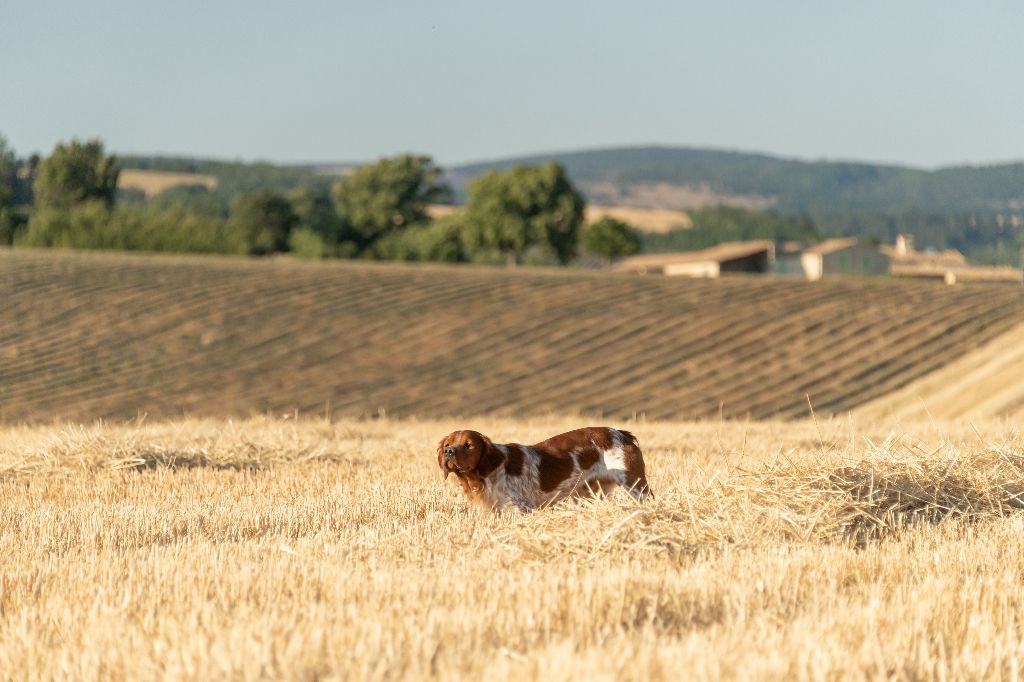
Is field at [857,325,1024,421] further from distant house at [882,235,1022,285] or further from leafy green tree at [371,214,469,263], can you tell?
distant house at [882,235,1022,285]

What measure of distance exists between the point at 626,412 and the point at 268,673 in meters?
24.0

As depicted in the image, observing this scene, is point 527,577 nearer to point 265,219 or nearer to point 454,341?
point 454,341

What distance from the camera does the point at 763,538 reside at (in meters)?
6.69

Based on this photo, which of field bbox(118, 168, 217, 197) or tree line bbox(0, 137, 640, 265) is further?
field bbox(118, 168, 217, 197)

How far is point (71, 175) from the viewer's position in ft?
207

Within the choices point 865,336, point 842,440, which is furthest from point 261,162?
point 842,440

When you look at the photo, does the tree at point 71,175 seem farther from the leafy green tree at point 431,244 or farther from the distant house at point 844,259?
the distant house at point 844,259

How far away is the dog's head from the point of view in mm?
7949

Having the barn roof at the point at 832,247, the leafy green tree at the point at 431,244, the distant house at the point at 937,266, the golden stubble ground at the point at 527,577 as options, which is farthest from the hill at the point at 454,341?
the barn roof at the point at 832,247

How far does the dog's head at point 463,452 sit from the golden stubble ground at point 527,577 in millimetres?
297

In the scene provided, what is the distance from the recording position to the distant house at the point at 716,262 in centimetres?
11000

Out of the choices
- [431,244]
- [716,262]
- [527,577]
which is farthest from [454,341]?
[716,262]

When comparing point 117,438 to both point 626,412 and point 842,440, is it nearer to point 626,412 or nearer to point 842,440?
point 842,440

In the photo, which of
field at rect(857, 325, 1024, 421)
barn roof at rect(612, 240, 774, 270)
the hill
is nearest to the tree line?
barn roof at rect(612, 240, 774, 270)
